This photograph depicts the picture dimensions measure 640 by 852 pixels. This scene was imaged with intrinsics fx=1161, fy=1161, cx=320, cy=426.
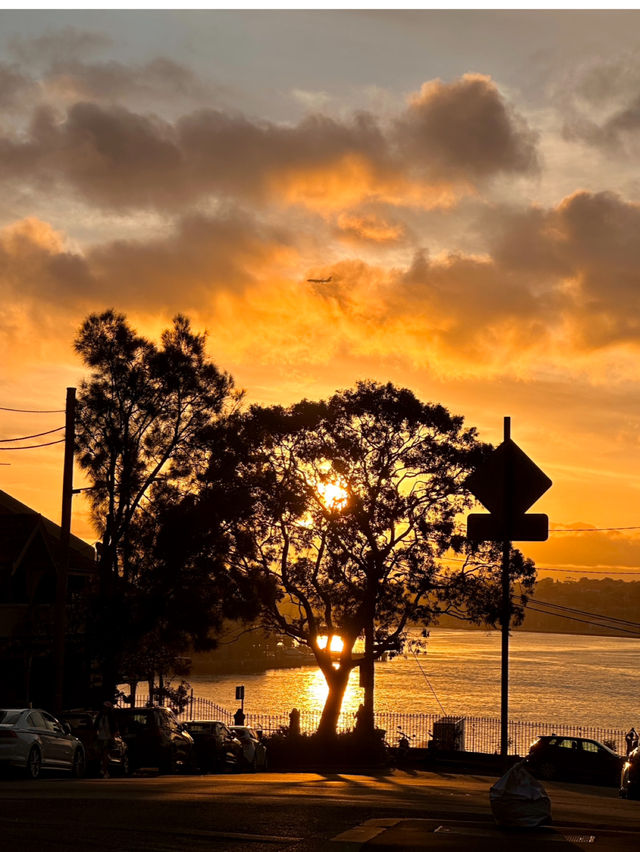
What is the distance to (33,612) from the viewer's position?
41281 millimetres

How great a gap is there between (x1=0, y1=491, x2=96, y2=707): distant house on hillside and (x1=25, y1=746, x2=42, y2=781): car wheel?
1550 cm

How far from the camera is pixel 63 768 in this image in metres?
24.4

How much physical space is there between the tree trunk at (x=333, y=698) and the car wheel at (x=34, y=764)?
23.3 metres

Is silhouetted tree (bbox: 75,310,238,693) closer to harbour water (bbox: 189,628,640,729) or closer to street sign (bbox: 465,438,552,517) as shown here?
street sign (bbox: 465,438,552,517)

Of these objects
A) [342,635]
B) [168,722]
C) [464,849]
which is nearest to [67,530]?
[168,722]

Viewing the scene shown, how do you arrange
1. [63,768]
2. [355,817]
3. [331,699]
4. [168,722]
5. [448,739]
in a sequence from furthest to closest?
[448,739]
[331,699]
[168,722]
[63,768]
[355,817]

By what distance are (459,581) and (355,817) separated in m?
32.2

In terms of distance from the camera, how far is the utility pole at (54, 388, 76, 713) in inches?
1248

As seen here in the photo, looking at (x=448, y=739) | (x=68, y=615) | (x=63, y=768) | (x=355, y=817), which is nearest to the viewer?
(x=355, y=817)

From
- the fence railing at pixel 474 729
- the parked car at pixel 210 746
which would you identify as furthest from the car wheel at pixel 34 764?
the fence railing at pixel 474 729

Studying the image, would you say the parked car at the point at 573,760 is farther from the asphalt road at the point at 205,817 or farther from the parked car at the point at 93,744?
the asphalt road at the point at 205,817

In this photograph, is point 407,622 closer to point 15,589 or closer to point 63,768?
point 15,589

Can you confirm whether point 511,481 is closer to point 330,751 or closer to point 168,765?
point 168,765

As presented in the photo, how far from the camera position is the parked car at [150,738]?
31.5m
